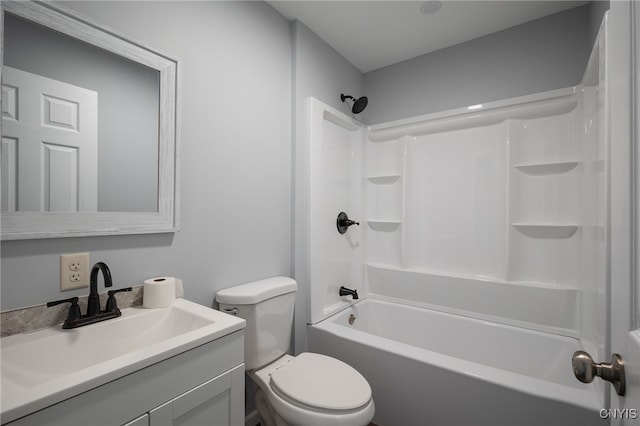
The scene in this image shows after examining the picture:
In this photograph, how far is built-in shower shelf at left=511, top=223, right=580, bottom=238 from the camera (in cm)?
183

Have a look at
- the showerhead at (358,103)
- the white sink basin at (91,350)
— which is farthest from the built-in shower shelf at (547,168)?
the white sink basin at (91,350)

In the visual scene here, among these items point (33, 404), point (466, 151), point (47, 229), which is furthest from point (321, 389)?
point (466, 151)

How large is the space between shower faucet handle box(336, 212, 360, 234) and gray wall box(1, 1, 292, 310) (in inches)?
20.2

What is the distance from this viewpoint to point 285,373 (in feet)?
4.56

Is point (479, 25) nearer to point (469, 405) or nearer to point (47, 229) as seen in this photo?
point (469, 405)

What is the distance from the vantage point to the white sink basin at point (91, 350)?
2.07 ft

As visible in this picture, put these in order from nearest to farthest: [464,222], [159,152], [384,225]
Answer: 1. [159,152]
2. [464,222]
3. [384,225]

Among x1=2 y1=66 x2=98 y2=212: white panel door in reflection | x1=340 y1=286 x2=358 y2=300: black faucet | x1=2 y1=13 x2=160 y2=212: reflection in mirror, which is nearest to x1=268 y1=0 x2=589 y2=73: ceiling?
x1=2 y1=13 x2=160 y2=212: reflection in mirror

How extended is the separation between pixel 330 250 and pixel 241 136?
3.52 feet

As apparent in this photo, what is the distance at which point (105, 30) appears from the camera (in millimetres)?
1084

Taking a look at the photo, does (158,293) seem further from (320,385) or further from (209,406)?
(320,385)

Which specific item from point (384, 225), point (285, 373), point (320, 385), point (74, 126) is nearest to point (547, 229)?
point (384, 225)

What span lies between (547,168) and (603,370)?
1726mm

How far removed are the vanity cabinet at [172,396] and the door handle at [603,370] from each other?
0.95 metres
